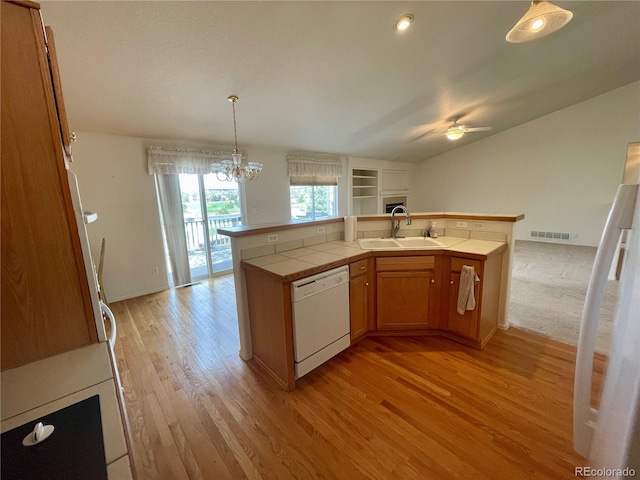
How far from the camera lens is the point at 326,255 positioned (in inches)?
84.3

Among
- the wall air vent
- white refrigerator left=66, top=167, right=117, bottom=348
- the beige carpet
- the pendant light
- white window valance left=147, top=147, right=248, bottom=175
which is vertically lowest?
the beige carpet

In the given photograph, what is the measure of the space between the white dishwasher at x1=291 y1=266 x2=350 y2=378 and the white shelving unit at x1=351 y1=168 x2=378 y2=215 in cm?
474

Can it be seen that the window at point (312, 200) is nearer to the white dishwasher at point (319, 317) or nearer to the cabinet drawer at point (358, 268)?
the cabinet drawer at point (358, 268)

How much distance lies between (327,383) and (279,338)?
20.1 inches

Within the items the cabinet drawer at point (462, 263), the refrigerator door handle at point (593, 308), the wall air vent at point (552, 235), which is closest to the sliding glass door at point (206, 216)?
the cabinet drawer at point (462, 263)

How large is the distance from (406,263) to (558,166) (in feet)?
19.7

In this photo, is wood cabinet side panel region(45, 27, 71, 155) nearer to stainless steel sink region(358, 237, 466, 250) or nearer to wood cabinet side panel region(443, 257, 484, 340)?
stainless steel sink region(358, 237, 466, 250)

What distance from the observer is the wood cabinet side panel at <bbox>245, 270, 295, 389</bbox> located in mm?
1727

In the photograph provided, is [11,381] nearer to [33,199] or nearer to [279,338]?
[33,199]

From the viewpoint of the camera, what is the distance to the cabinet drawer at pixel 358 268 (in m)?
2.11

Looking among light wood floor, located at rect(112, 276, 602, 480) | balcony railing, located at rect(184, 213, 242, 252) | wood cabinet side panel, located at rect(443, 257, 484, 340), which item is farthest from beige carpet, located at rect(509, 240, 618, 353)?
balcony railing, located at rect(184, 213, 242, 252)

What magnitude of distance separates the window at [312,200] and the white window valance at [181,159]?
1.61 m

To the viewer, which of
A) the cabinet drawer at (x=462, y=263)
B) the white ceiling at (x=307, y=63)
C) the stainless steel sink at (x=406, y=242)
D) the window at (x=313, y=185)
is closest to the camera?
the white ceiling at (x=307, y=63)

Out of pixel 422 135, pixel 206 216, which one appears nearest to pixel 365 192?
pixel 422 135
